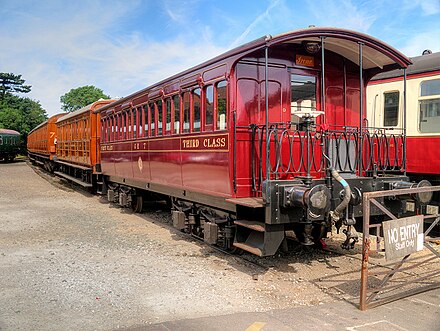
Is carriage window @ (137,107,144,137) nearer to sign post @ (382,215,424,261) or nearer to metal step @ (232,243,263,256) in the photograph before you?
metal step @ (232,243,263,256)

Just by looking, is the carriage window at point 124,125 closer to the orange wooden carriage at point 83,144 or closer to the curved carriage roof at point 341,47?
the orange wooden carriage at point 83,144

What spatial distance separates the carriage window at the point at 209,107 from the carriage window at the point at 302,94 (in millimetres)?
1258

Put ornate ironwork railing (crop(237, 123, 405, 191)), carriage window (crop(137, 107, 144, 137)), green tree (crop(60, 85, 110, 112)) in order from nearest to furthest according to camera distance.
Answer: ornate ironwork railing (crop(237, 123, 405, 191)) < carriage window (crop(137, 107, 144, 137)) < green tree (crop(60, 85, 110, 112))

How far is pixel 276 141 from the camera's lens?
6.11 meters

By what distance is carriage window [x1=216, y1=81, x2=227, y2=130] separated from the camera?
21.5ft

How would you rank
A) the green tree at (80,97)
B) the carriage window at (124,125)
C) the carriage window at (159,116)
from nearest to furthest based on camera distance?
the carriage window at (159,116)
the carriage window at (124,125)
the green tree at (80,97)

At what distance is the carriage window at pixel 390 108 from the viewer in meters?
9.88

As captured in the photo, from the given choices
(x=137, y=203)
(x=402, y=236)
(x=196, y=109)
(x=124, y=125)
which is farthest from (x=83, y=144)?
(x=402, y=236)

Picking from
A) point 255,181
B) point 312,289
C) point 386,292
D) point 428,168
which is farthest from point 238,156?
point 428,168

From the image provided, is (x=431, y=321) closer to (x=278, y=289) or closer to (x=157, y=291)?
(x=278, y=289)

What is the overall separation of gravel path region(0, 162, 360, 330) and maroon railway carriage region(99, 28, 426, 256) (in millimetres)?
493

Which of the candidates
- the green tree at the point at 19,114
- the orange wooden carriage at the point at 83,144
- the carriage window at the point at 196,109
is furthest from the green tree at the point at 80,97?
the carriage window at the point at 196,109

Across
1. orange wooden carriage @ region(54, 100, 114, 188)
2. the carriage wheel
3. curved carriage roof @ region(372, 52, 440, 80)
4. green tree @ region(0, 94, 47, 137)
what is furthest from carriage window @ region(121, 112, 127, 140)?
green tree @ region(0, 94, 47, 137)

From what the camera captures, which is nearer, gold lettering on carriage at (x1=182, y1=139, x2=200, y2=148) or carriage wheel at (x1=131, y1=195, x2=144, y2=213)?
gold lettering on carriage at (x1=182, y1=139, x2=200, y2=148)
